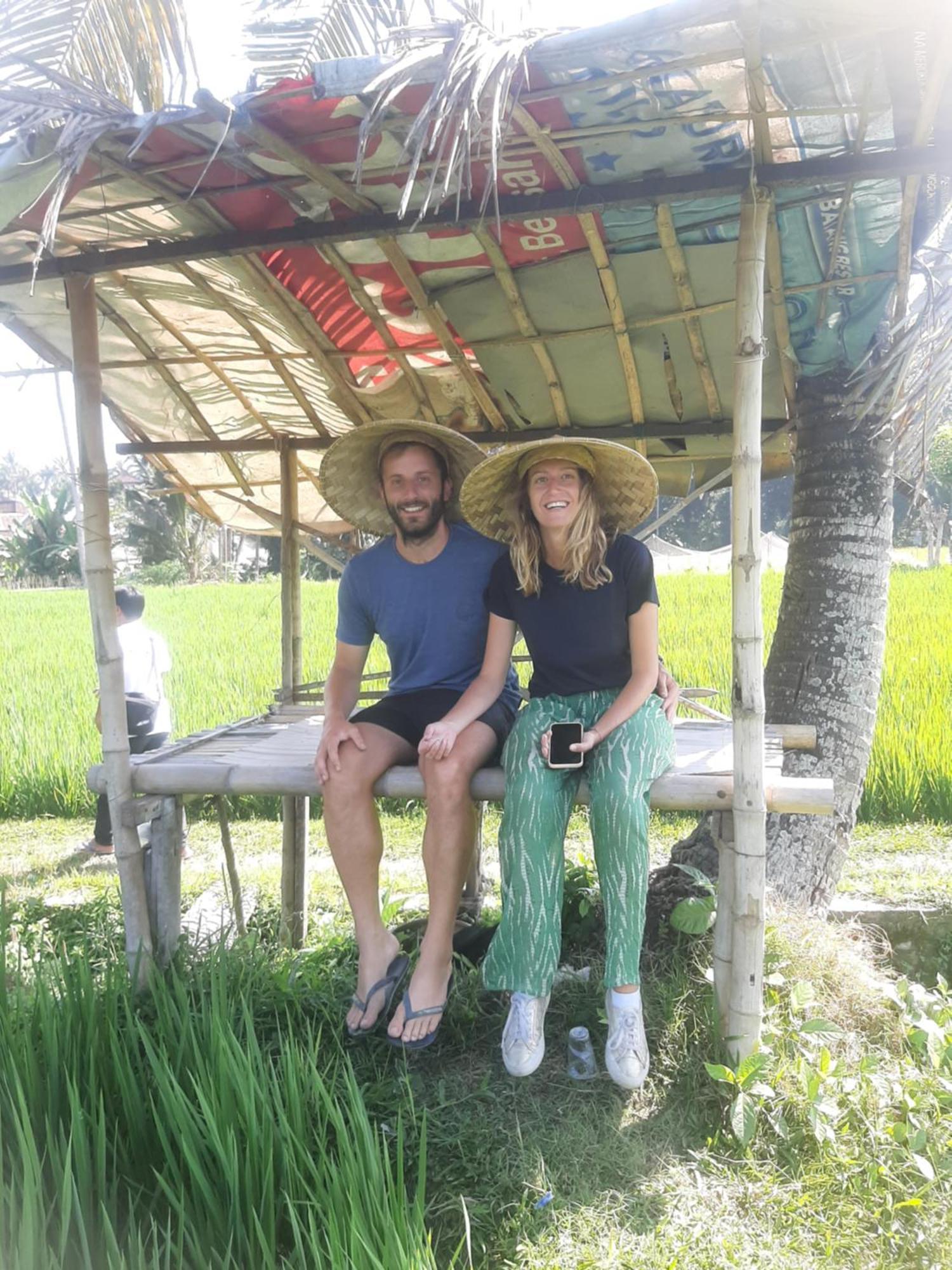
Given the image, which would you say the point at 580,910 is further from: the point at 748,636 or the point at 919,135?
the point at 919,135

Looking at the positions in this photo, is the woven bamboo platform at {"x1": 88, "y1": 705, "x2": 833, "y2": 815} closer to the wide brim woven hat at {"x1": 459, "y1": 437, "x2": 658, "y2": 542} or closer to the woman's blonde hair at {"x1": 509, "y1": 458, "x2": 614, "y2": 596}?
the woman's blonde hair at {"x1": 509, "y1": 458, "x2": 614, "y2": 596}

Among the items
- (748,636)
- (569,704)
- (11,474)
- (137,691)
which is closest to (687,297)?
(748,636)

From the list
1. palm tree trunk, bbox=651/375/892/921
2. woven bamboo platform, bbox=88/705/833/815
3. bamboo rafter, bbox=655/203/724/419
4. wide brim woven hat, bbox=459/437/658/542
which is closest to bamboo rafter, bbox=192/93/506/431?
wide brim woven hat, bbox=459/437/658/542

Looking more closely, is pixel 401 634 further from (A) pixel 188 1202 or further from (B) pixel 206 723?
(B) pixel 206 723

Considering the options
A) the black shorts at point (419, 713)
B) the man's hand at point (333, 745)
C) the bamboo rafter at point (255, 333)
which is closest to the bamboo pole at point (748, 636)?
the black shorts at point (419, 713)

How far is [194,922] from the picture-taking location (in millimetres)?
3402

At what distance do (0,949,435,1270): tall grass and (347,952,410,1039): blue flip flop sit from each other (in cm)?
19

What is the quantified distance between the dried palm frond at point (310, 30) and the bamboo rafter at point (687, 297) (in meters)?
2.25

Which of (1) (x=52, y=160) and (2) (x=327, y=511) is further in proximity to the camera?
(2) (x=327, y=511)

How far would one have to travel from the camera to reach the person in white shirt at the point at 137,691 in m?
4.46

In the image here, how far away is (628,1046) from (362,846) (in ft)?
2.56

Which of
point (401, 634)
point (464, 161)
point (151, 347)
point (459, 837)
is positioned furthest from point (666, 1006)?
point (151, 347)

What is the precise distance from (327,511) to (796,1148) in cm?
293

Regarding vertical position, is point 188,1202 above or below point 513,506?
below
